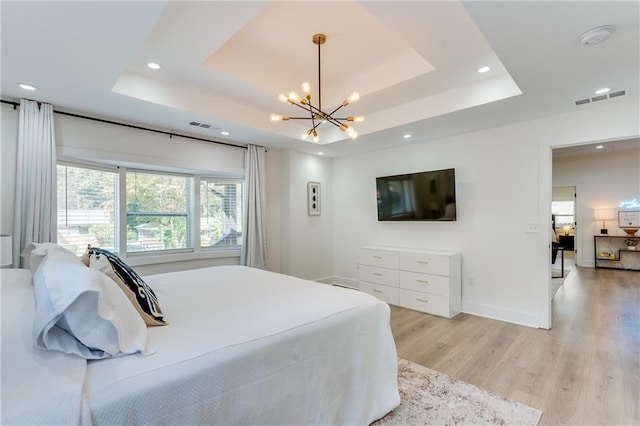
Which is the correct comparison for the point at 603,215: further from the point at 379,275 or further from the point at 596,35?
the point at 596,35

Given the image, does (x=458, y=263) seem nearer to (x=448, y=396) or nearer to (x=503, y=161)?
(x=503, y=161)

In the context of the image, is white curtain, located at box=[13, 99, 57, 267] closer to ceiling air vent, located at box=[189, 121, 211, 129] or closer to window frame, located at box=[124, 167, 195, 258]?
window frame, located at box=[124, 167, 195, 258]

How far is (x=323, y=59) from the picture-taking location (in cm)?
303

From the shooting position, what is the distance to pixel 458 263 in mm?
4078

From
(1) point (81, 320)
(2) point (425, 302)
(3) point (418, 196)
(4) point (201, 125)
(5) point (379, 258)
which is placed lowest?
(2) point (425, 302)

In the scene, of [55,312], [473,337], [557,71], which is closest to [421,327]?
[473,337]

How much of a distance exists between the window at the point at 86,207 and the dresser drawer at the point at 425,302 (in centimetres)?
379

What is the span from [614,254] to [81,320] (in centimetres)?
953

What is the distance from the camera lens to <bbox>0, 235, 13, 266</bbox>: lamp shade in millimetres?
2385

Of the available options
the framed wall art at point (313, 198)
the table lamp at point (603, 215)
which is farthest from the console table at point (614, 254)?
the framed wall art at point (313, 198)

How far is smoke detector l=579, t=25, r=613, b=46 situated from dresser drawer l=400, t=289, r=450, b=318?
2.88m

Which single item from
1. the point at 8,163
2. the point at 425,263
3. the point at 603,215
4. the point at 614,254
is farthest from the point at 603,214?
the point at 8,163

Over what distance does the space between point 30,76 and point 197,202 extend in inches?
89.0

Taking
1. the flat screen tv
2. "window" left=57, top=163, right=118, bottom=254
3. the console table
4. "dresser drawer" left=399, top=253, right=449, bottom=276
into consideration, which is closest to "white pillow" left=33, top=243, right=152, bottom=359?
"window" left=57, top=163, right=118, bottom=254
